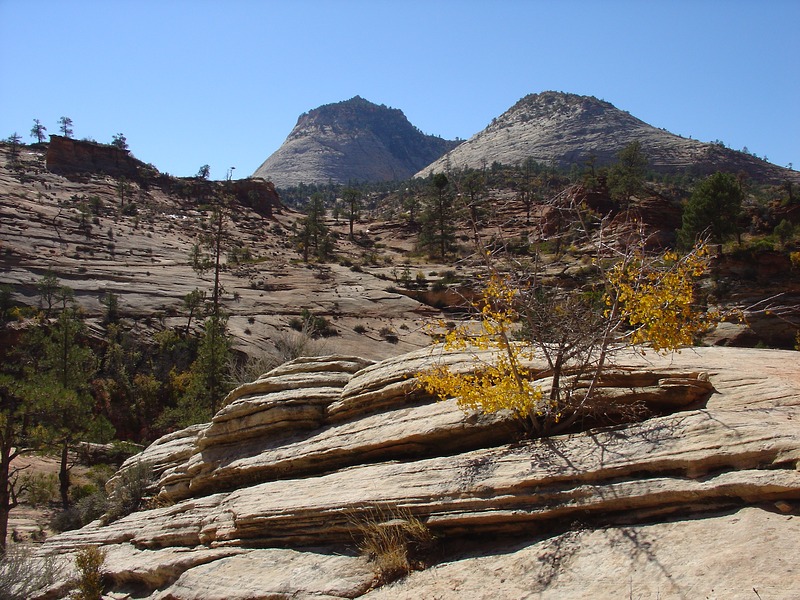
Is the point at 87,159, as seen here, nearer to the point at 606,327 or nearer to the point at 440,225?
the point at 440,225

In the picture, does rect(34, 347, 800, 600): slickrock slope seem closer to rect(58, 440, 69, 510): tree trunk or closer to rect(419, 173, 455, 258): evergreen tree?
rect(58, 440, 69, 510): tree trunk

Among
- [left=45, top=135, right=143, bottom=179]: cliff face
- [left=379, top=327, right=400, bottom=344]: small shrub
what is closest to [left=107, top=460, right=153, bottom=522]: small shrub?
[left=379, top=327, right=400, bottom=344]: small shrub

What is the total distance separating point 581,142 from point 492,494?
13244cm

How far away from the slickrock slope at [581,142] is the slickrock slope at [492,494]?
96.2 m

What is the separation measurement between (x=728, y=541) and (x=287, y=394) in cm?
783

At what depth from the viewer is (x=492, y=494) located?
A: 20.6ft

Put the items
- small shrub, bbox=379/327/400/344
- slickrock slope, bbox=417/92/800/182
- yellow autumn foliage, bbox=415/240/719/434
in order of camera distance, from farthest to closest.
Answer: slickrock slope, bbox=417/92/800/182 → small shrub, bbox=379/327/400/344 → yellow autumn foliage, bbox=415/240/719/434

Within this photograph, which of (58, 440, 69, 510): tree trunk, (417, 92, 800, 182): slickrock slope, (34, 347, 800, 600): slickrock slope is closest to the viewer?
(34, 347, 800, 600): slickrock slope

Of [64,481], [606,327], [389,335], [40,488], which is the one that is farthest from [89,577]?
[389,335]

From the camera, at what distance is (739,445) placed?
5309 millimetres

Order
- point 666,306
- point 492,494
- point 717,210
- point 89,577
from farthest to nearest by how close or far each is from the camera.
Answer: point 717,210 < point 89,577 < point 666,306 < point 492,494

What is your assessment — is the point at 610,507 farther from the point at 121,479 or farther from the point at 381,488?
the point at 121,479

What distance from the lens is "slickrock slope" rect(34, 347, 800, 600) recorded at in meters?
4.89

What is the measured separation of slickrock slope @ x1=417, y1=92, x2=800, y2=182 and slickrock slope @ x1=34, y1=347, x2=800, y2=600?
9619 centimetres
